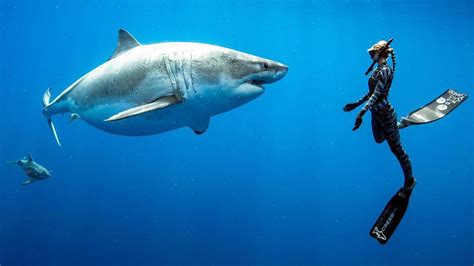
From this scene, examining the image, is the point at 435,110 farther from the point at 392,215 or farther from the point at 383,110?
the point at 392,215

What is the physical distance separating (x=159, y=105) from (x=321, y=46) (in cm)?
2925

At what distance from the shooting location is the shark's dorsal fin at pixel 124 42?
609 centimetres

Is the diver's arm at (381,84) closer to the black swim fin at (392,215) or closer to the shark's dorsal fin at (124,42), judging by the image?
the black swim fin at (392,215)

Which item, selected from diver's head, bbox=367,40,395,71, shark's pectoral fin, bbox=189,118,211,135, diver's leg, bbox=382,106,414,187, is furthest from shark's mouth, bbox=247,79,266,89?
diver's leg, bbox=382,106,414,187

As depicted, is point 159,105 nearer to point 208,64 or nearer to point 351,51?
point 208,64

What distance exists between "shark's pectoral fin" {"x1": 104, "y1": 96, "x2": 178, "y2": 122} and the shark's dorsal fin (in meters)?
1.93

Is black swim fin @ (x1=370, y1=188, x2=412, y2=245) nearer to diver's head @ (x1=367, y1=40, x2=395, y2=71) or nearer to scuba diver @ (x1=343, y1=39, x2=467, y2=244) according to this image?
scuba diver @ (x1=343, y1=39, x2=467, y2=244)

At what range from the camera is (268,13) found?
2406cm

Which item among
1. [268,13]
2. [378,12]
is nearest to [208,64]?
[378,12]

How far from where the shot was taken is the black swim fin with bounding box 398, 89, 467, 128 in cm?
448

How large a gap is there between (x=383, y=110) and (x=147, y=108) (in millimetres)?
2929

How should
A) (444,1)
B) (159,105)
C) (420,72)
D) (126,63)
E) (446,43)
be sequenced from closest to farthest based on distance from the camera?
(159,105) < (126,63) < (444,1) < (446,43) < (420,72)

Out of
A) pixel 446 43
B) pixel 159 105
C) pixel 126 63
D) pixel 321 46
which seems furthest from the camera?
pixel 321 46

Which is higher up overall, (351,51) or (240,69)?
(351,51)
